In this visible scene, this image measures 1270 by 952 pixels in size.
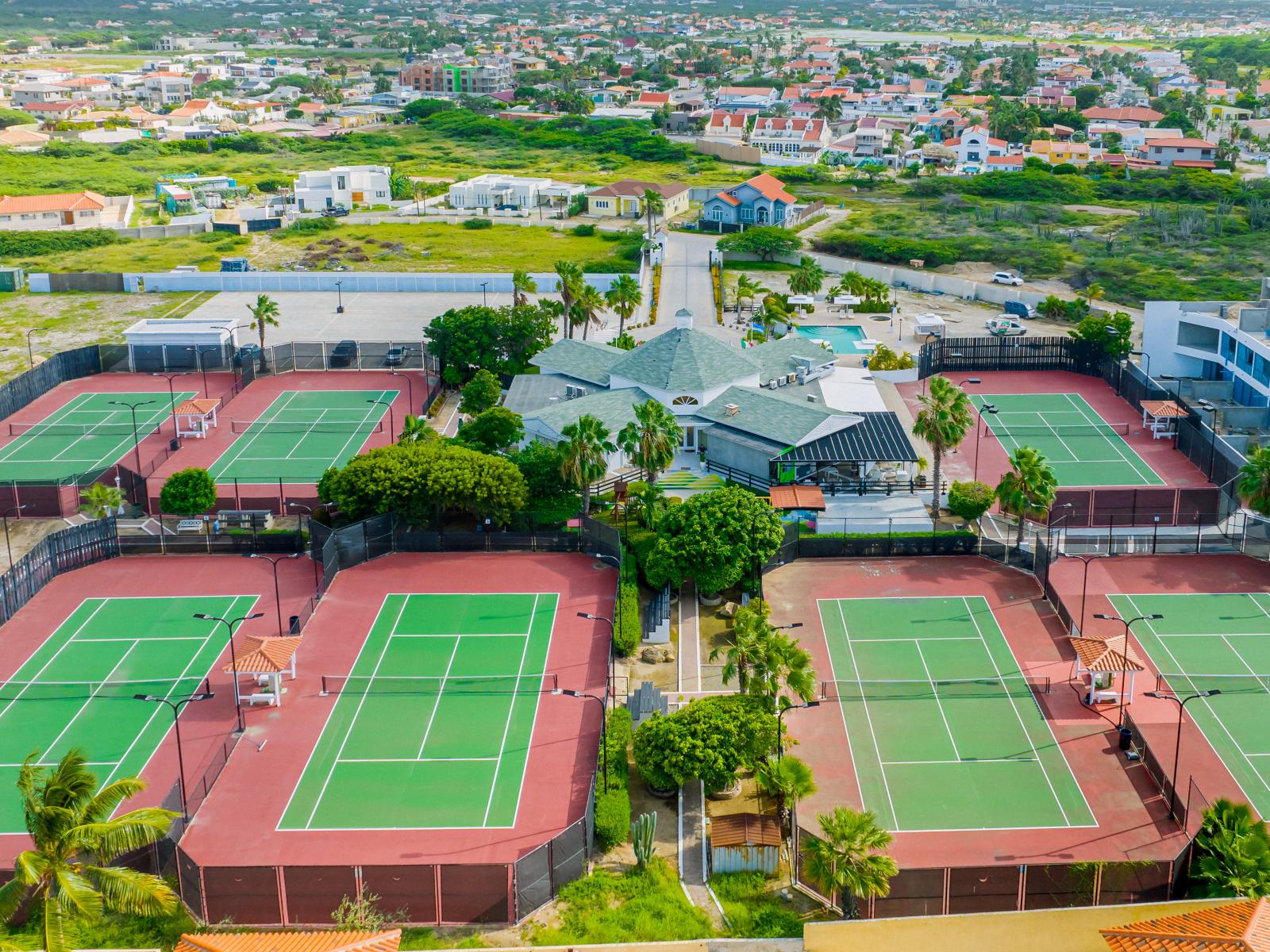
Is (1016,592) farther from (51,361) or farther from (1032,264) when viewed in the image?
(1032,264)

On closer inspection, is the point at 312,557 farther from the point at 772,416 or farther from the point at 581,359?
the point at 581,359

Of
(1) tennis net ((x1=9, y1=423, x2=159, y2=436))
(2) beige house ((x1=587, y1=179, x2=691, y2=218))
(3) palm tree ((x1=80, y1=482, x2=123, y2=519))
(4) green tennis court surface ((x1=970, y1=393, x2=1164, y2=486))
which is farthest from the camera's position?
(2) beige house ((x1=587, y1=179, x2=691, y2=218))

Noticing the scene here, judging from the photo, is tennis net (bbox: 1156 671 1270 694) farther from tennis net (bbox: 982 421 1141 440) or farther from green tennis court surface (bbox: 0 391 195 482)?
green tennis court surface (bbox: 0 391 195 482)

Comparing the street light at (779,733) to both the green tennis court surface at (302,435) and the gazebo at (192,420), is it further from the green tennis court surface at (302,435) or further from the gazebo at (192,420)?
the gazebo at (192,420)

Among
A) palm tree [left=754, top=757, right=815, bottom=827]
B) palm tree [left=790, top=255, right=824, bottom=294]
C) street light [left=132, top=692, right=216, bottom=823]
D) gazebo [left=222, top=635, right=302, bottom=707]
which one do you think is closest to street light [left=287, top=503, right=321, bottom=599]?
gazebo [left=222, top=635, right=302, bottom=707]

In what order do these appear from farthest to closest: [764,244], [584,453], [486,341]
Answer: [764,244] → [486,341] → [584,453]

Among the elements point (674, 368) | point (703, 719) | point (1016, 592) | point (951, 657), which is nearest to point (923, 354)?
point (674, 368)

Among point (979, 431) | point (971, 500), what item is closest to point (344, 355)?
point (979, 431)
